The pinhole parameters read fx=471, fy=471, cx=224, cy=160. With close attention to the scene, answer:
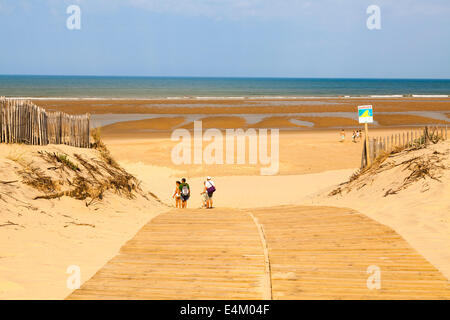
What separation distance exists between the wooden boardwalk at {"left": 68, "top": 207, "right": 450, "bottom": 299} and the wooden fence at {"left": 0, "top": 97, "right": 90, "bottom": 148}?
427 cm

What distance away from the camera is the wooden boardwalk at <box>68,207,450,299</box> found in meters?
5.61

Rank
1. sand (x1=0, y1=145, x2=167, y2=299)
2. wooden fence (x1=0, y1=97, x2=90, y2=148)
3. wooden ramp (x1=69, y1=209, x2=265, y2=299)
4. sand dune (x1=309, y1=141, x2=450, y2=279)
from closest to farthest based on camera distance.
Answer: wooden ramp (x1=69, y1=209, x2=265, y2=299)
sand (x1=0, y1=145, x2=167, y2=299)
sand dune (x1=309, y1=141, x2=450, y2=279)
wooden fence (x1=0, y1=97, x2=90, y2=148)

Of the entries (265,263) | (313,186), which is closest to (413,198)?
(265,263)

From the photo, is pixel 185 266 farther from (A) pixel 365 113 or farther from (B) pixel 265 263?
(A) pixel 365 113

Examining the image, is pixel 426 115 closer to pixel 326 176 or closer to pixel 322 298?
pixel 326 176

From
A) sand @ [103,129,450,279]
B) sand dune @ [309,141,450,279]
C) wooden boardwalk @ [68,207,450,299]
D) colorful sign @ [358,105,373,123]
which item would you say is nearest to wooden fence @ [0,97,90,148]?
wooden boardwalk @ [68,207,450,299]

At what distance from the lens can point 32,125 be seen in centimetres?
1130

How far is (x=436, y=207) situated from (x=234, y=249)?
4.61 m

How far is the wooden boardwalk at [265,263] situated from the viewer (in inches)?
221

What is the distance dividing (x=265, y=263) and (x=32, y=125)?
7.36m

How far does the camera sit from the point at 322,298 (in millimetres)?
5430

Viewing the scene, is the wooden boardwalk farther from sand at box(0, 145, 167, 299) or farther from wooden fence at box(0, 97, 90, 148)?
wooden fence at box(0, 97, 90, 148)

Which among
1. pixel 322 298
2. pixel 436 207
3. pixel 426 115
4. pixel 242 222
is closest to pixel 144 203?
pixel 242 222

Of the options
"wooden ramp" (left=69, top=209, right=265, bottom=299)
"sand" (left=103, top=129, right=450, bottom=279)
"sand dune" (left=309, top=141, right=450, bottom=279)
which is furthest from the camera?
"sand" (left=103, top=129, right=450, bottom=279)
